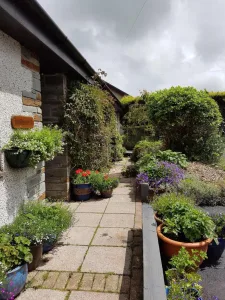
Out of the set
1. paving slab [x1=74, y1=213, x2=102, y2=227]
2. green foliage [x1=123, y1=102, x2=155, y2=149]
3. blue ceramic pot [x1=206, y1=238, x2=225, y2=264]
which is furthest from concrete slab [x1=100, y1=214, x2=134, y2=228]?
green foliage [x1=123, y1=102, x2=155, y2=149]

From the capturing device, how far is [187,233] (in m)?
2.41

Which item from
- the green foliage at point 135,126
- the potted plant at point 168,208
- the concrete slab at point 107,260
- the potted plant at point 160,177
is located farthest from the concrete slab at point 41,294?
the green foliage at point 135,126

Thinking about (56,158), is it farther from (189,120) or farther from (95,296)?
(189,120)

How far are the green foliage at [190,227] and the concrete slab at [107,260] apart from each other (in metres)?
0.57

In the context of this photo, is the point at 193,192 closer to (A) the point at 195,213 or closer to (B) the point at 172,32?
(A) the point at 195,213

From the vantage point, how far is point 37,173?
129 inches

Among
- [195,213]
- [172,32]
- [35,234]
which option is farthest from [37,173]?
[172,32]

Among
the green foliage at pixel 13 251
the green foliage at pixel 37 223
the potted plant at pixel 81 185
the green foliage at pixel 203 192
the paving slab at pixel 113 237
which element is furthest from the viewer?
the potted plant at pixel 81 185

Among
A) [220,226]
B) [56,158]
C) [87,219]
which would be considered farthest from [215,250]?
[56,158]

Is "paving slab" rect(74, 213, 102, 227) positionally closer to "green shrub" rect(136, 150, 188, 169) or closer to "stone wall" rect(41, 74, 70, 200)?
"stone wall" rect(41, 74, 70, 200)

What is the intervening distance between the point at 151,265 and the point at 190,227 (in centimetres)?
74

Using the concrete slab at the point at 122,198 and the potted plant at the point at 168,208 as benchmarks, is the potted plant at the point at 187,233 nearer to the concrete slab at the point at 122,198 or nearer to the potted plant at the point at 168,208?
the potted plant at the point at 168,208

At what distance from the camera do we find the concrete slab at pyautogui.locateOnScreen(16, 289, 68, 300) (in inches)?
75.7

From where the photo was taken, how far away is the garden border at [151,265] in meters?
1.54
